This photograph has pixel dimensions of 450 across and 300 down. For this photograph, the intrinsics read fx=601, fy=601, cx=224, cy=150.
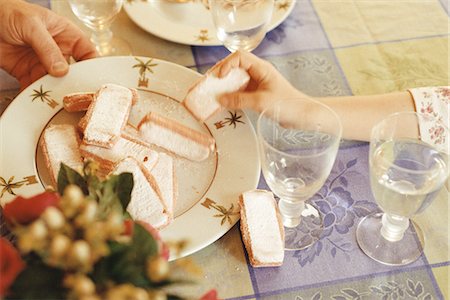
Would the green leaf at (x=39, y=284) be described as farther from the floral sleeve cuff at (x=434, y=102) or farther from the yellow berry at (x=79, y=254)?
the floral sleeve cuff at (x=434, y=102)

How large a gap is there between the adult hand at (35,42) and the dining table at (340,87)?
45mm

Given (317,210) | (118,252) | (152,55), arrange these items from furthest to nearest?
(152,55) < (317,210) < (118,252)

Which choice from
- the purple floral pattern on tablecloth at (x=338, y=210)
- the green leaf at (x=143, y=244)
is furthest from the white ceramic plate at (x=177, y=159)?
the green leaf at (x=143, y=244)

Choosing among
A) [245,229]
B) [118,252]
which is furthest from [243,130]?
[118,252]

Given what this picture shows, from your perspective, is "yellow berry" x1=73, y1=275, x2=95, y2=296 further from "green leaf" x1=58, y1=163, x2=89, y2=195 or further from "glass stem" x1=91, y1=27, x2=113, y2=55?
"glass stem" x1=91, y1=27, x2=113, y2=55

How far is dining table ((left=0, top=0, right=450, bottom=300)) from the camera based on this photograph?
95 cm

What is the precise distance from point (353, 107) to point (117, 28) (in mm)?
617

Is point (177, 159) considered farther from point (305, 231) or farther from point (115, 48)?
point (115, 48)

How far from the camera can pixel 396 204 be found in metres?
0.92

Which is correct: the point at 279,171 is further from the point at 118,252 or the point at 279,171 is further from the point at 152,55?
the point at 152,55

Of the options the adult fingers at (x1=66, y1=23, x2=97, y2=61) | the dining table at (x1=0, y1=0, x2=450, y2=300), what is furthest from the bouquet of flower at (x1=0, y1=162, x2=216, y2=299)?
the adult fingers at (x1=66, y1=23, x2=97, y2=61)

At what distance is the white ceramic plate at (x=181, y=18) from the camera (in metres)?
1.36

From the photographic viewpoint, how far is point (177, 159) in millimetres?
1097

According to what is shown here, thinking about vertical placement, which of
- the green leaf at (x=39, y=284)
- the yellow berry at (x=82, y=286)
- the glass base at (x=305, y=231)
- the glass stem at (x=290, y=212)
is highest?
the yellow berry at (x=82, y=286)
